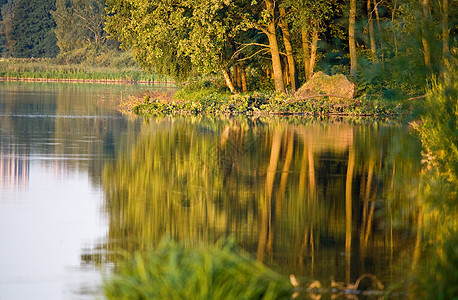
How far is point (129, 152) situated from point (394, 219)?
9.82m

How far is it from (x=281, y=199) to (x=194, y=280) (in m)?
7.79

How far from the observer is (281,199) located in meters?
14.0

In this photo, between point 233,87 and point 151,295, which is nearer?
point 151,295

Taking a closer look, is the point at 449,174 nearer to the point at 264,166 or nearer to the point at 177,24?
the point at 264,166

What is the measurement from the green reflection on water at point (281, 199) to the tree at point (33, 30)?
375 ft

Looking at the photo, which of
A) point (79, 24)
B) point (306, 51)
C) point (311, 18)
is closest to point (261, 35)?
point (306, 51)

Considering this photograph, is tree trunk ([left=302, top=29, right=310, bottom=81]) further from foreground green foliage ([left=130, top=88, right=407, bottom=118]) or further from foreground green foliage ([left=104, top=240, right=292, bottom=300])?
foreground green foliage ([left=104, top=240, right=292, bottom=300])

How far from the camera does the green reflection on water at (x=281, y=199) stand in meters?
10.2

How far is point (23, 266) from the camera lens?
9.27 m

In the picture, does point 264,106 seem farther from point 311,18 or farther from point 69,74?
point 69,74

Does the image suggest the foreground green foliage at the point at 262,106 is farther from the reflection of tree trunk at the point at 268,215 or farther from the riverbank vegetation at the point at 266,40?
the reflection of tree trunk at the point at 268,215

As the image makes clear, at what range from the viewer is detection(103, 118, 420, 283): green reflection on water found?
1018 centimetres

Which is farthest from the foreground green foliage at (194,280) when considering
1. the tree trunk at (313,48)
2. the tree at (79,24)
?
the tree at (79,24)

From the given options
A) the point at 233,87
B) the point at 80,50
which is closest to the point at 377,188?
the point at 233,87
